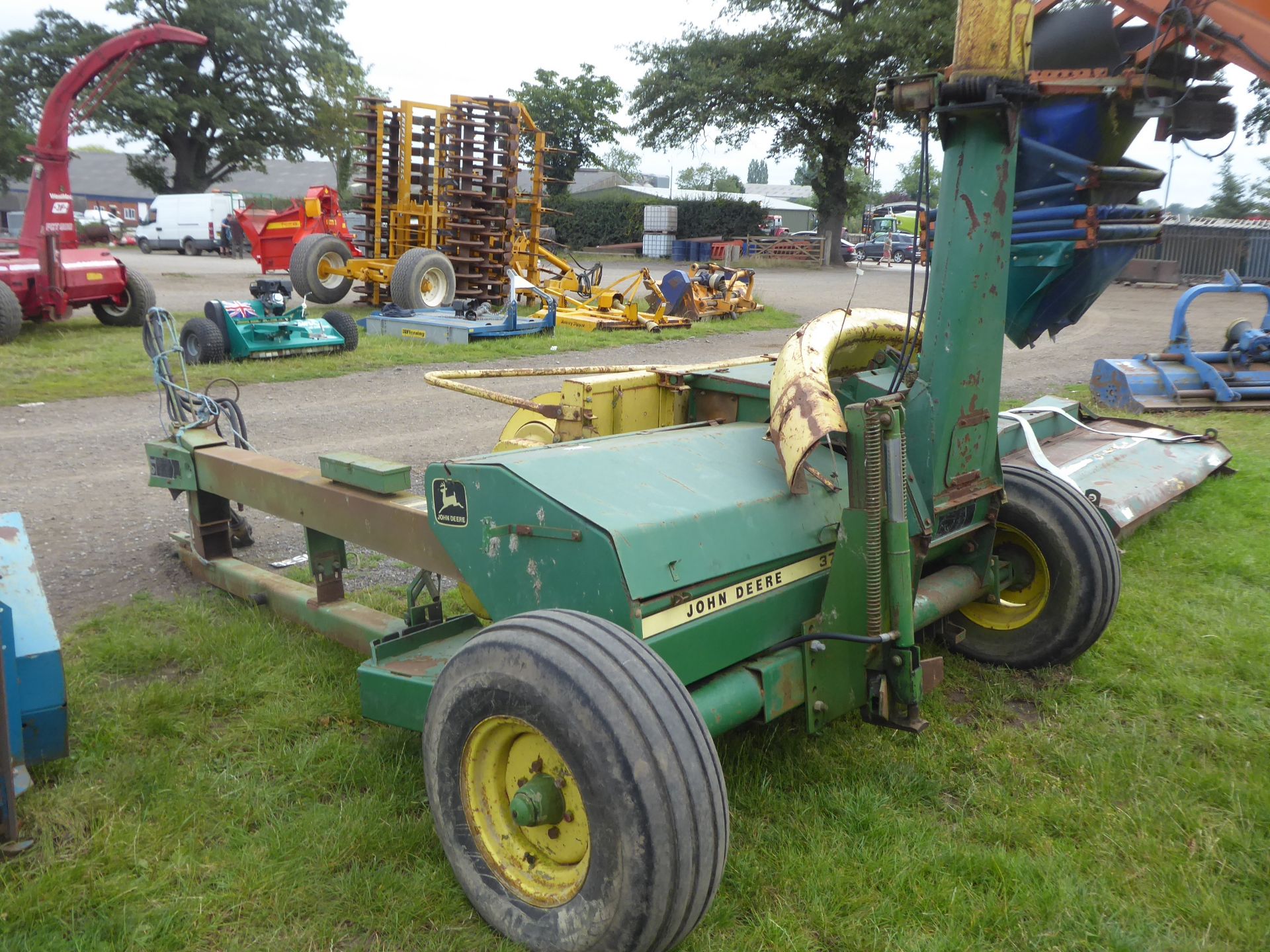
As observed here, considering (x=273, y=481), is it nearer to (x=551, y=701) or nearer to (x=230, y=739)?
(x=230, y=739)

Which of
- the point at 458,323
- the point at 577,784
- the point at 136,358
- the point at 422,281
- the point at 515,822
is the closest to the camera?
the point at 577,784

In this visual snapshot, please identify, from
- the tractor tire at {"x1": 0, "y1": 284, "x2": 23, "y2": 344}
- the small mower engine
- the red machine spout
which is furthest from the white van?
the small mower engine

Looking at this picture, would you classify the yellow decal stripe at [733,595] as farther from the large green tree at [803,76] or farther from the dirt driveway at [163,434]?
the large green tree at [803,76]

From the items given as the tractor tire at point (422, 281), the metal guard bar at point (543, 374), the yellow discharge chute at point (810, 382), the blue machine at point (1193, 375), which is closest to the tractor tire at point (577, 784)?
the yellow discharge chute at point (810, 382)

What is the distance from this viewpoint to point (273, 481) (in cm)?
378

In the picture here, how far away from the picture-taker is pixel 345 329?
11789 millimetres

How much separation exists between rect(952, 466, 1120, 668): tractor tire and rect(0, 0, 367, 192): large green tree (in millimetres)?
46322

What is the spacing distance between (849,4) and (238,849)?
118 feet

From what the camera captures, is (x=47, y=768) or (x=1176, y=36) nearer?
(x=1176, y=36)

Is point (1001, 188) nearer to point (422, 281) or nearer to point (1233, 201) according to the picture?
point (422, 281)

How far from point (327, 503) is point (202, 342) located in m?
7.87

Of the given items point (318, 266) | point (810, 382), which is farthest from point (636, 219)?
point (810, 382)

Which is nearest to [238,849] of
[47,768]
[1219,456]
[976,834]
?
[47,768]

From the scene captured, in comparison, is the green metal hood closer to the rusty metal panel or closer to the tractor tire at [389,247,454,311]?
the rusty metal panel
